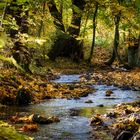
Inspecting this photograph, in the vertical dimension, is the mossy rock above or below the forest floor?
above

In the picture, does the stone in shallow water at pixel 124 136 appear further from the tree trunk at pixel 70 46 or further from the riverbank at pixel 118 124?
the tree trunk at pixel 70 46

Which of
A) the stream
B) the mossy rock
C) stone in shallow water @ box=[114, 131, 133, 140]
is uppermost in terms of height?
the mossy rock

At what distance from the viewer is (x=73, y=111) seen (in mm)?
9648

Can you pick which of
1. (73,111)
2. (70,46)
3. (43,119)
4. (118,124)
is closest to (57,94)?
(73,111)

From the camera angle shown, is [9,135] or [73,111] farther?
[73,111]

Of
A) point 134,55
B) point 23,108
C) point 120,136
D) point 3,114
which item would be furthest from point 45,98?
point 134,55

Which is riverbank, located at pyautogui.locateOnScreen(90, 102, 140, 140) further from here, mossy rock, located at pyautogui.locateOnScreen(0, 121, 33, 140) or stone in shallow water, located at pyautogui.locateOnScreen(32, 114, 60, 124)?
mossy rock, located at pyautogui.locateOnScreen(0, 121, 33, 140)

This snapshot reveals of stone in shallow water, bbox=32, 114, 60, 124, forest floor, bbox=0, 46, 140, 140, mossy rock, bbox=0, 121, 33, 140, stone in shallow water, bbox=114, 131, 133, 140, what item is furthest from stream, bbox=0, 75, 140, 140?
mossy rock, bbox=0, 121, 33, 140

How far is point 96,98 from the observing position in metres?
12.4

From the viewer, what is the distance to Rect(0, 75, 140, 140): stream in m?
7.11

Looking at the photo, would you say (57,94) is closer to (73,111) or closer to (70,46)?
(73,111)

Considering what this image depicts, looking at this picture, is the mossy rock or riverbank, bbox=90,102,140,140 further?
riverbank, bbox=90,102,140,140

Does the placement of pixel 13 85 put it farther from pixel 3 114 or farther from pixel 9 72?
pixel 3 114

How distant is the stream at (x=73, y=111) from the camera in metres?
7.11
